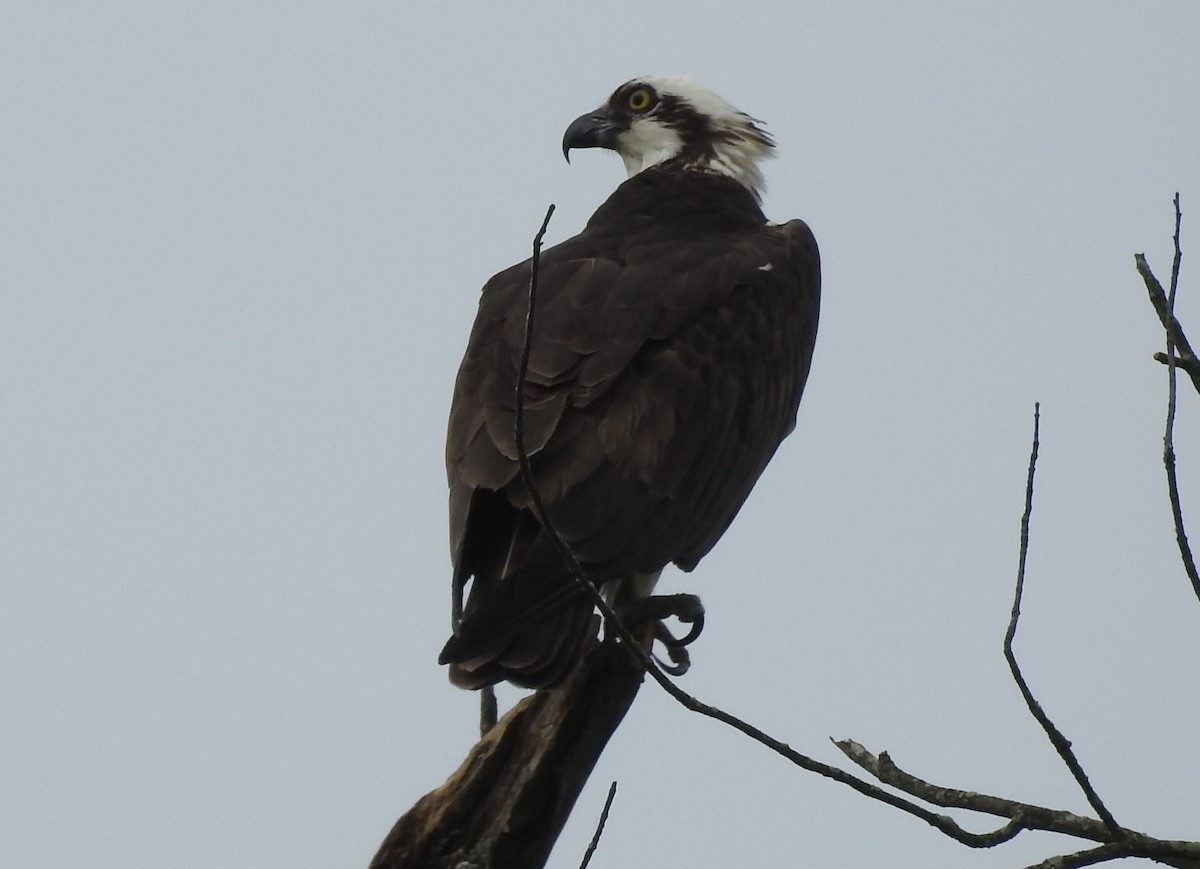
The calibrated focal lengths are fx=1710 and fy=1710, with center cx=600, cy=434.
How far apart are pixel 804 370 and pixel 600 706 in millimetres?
2278

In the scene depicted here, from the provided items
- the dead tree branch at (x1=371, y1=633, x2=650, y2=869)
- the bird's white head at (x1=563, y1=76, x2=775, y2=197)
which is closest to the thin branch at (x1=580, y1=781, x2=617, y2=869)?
the dead tree branch at (x1=371, y1=633, x2=650, y2=869)

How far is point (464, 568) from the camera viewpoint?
5402 millimetres

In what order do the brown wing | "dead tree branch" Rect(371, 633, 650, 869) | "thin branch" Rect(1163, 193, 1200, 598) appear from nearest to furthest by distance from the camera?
"thin branch" Rect(1163, 193, 1200, 598), "dead tree branch" Rect(371, 633, 650, 869), the brown wing

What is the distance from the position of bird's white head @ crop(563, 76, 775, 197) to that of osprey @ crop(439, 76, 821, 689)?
567 millimetres

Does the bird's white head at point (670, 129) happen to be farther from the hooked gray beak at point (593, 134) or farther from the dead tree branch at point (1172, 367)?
the dead tree branch at point (1172, 367)

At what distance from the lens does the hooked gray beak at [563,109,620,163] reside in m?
8.03

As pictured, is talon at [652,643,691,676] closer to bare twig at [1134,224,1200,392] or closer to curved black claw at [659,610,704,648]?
curved black claw at [659,610,704,648]

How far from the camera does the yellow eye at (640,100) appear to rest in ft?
26.4

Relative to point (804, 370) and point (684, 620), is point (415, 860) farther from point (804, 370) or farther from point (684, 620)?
point (804, 370)

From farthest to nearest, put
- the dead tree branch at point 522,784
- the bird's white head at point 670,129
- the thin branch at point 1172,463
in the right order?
1. the bird's white head at point 670,129
2. the dead tree branch at point 522,784
3. the thin branch at point 1172,463

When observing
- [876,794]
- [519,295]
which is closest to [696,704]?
[876,794]

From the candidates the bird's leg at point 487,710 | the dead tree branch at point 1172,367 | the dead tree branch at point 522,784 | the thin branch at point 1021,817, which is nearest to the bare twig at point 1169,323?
the dead tree branch at point 1172,367

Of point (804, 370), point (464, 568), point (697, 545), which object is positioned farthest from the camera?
point (804, 370)

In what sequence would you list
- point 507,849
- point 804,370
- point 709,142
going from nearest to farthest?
1. point 507,849
2. point 804,370
3. point 709,142
